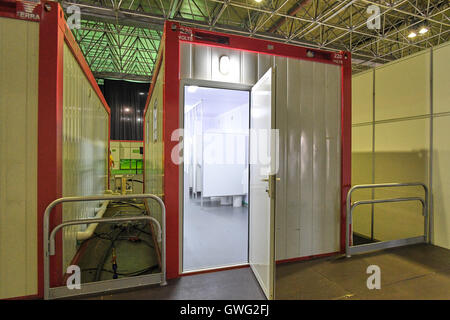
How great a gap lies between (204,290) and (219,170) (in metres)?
3.61

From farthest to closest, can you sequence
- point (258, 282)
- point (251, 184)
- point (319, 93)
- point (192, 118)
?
point (192, 118) → point (319, 93) → point (251, 184) → point (258, 282)

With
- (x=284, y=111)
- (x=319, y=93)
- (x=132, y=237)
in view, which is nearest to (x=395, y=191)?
(x=319, y=93)

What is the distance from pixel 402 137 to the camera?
3.87 m

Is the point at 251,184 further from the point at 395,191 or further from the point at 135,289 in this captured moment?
the point at 395,191

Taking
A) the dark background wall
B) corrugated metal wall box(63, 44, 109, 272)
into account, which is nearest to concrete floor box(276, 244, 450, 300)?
corrugated metal wall box(63, 44, 109, 272)

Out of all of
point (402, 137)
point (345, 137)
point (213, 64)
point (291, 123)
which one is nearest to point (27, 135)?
point (213, 64)

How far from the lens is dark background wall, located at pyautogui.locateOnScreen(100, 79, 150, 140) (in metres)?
10.7

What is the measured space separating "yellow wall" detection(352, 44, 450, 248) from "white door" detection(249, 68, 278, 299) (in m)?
2.80

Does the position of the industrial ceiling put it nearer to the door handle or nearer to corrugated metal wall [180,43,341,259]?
corrugated metal wall [180,43,341,259]

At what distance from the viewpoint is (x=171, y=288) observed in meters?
2.35

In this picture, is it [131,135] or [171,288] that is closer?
[171,288]

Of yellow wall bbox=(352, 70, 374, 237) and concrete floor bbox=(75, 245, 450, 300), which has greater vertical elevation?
yellow wall bbox=(352, 70, 374, 237)
